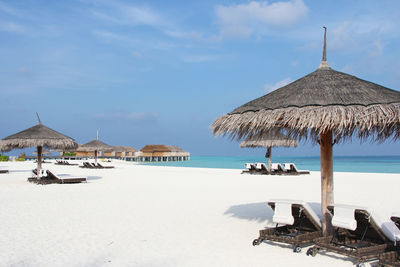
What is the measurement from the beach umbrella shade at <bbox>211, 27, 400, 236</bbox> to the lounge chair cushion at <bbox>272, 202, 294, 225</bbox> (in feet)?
1.59

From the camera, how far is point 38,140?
42.6 ft

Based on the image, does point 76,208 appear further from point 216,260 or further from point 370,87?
point 370,87

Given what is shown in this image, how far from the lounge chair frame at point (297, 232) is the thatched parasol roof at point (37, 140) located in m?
10.4

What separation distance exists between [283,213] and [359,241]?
915 mm

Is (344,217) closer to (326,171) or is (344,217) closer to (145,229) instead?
(326,171)

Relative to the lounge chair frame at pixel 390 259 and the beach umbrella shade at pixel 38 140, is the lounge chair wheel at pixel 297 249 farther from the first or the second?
the beach umbrella shade at pixel 38 140

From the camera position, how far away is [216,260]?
3996mm

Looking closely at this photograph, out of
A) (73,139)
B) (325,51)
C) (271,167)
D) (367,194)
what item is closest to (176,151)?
(271,167)

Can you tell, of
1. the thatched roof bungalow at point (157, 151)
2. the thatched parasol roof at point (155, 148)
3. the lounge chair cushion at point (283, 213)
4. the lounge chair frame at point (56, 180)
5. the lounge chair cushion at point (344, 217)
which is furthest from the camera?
the thatched parasol roof at point (155, 148)

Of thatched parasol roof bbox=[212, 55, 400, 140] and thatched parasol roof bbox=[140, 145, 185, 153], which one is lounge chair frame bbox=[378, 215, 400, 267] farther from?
thatched parasol roof bbox=[140, 145, 185, 153]

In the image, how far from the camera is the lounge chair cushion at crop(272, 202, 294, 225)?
4.40 metres

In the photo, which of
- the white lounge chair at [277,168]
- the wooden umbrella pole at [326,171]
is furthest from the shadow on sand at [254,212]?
the white lounge chair at [277,168]

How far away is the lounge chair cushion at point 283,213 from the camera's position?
4402mm

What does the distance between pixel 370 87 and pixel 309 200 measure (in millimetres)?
4765
